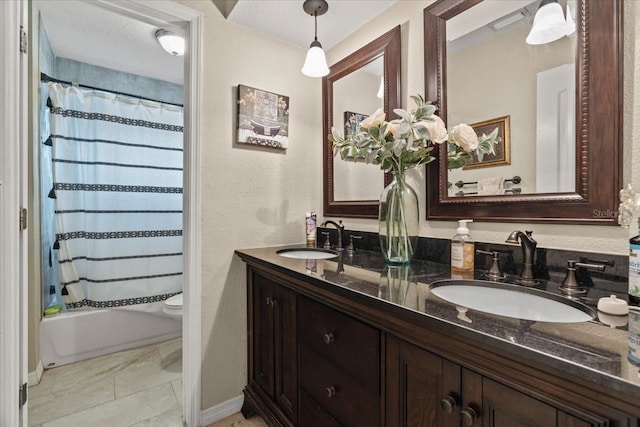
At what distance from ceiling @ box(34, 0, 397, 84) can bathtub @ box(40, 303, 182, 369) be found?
2.04m

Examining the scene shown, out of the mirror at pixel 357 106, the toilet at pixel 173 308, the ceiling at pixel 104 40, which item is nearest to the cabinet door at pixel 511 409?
the mirror at pixel 357 106

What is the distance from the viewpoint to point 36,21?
6.07 ft

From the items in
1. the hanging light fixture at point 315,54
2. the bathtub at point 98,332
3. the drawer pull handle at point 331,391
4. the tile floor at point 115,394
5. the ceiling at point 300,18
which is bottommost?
the tile floor at point 115,394

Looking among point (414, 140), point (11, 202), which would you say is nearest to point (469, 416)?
point (414, 140)

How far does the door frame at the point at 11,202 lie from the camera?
111 centimetres

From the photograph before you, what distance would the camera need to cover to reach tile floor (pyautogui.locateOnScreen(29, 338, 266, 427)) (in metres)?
1.59

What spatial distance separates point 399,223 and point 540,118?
60 centimetres

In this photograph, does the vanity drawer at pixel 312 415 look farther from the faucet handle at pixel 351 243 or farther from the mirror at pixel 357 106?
the mirror at pixel 357 106

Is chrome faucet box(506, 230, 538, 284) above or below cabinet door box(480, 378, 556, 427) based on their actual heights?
above

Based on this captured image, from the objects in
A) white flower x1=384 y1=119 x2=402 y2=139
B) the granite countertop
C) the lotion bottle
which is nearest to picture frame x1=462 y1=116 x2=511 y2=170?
white flower x1=384 y1=119 x2=402 y2=139

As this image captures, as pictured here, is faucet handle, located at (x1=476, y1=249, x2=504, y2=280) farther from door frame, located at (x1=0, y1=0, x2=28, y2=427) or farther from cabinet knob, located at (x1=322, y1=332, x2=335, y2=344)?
door frame, located at (x1=0, y1=0, x2=28, y2=427)

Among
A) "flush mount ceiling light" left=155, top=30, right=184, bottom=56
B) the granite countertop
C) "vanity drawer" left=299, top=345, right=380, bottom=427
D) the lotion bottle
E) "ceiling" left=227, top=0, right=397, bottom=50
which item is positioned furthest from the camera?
"flush mount ceiling light" left=155, top=30, right=184, bottom=56

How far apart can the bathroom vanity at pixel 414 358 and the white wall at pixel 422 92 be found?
10.5 inches

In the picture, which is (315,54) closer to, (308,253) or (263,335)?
(308,253)
